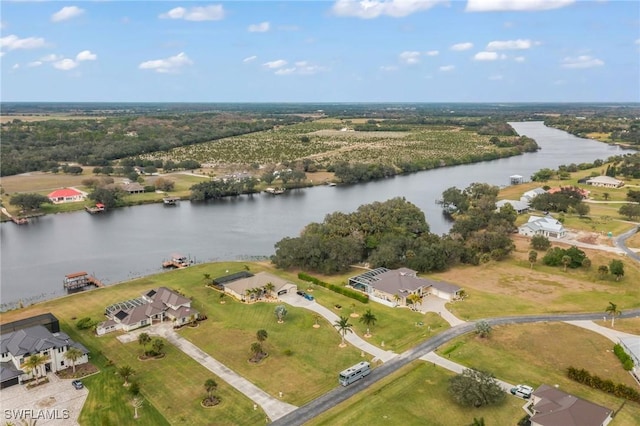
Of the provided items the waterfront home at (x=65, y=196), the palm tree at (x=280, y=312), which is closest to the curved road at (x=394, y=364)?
the palm tree at (x=280, y=312)

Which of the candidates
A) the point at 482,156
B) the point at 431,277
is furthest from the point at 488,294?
the point at 482,156

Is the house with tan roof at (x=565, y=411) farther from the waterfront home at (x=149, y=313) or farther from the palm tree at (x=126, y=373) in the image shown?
the waterfront home at (x=149, y=313)

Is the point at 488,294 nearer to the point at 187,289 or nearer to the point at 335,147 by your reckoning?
the point at 187,289

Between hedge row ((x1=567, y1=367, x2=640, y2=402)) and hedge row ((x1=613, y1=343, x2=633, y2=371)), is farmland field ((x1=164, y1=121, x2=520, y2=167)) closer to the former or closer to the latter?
hedge row ((x1=613, y1=343, x2=633, y2=371))

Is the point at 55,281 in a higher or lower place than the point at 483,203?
lower

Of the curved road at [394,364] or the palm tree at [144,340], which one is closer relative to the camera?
the curved road at [394,364]

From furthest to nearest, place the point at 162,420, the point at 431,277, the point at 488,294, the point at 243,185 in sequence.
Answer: the point at 243,185 < the point at 431,277 < the point at 488,294 < the point at 162,420
